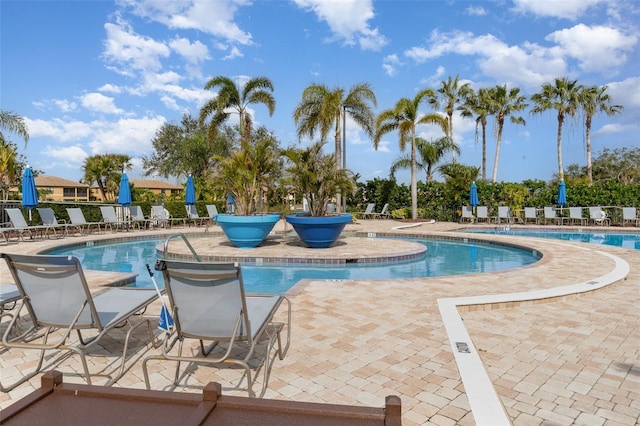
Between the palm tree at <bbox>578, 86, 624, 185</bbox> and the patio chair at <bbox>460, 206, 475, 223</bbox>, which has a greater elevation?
the palm tree at <bbox>578, 86, 624, 185</bbox>

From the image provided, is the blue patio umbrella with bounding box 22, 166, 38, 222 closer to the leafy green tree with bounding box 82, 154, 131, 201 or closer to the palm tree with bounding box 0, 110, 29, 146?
the palm tree with bounding box 0, 110, 29, 146

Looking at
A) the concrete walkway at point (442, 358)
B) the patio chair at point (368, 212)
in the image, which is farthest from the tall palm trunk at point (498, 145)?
the concrete walkway at point (442, 358)

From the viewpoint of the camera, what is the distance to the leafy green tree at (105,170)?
3481 centimetres

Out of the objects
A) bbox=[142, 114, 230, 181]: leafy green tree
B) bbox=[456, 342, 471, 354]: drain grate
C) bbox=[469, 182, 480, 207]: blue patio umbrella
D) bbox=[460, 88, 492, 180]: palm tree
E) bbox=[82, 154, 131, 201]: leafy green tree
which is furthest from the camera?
bbox=[82, 154, 131, 201]: leafy green tree

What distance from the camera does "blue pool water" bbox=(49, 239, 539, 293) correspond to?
316 inches

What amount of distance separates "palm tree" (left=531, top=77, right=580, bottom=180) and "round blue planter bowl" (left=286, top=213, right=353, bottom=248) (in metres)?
25.2

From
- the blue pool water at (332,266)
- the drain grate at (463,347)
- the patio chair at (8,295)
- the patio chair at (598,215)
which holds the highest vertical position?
the patio chair at (598,215)

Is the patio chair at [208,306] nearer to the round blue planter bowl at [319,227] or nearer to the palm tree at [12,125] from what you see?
the round blue planter bowl at [319,227]

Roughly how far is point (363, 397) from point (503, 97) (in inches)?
1239

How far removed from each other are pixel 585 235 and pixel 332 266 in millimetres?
12657

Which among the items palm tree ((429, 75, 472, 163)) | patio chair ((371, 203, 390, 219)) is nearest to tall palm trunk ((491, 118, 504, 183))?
palm tree ((429, 75, 472, 163))

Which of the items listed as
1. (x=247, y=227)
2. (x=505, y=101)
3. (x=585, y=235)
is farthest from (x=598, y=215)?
(x=247, y=227)

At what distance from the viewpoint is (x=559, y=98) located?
29.0 meters

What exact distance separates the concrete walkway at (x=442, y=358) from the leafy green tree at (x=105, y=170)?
35069 mm
